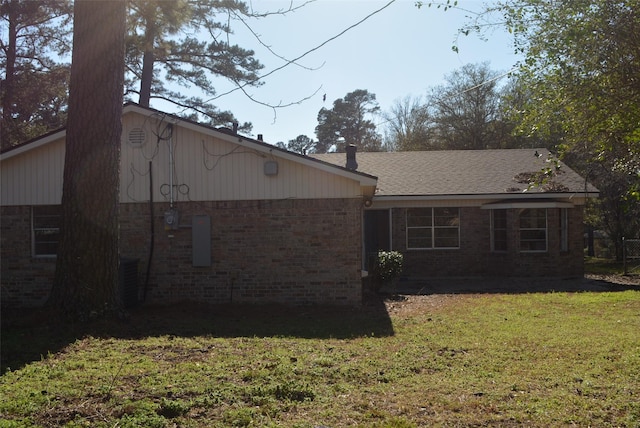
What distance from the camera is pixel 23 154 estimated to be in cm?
1278

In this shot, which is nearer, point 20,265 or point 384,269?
point 20,265

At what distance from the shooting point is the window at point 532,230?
1867 centimetres

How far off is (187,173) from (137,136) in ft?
4.42

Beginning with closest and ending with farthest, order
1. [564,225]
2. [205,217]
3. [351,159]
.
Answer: [205,217]
[351,159]
[564,225]

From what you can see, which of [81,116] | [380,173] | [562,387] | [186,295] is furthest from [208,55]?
[562,387]

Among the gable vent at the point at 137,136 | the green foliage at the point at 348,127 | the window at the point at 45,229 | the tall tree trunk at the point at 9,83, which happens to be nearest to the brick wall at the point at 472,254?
the gable vent at the point at 137,136

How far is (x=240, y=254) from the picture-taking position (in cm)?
1262

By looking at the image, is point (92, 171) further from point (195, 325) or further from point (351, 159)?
point (351, 159)

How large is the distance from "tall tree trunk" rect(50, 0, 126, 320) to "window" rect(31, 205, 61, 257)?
14.4 feet

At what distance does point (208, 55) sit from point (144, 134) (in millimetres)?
11035

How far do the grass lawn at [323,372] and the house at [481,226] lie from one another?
780 centimetres

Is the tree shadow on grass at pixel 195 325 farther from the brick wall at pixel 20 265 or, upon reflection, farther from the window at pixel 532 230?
the window at pixel 532 230

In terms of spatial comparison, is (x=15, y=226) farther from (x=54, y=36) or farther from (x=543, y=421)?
(x=54, y=36)

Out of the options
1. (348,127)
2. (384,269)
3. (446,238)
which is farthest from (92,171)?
(348,127)
